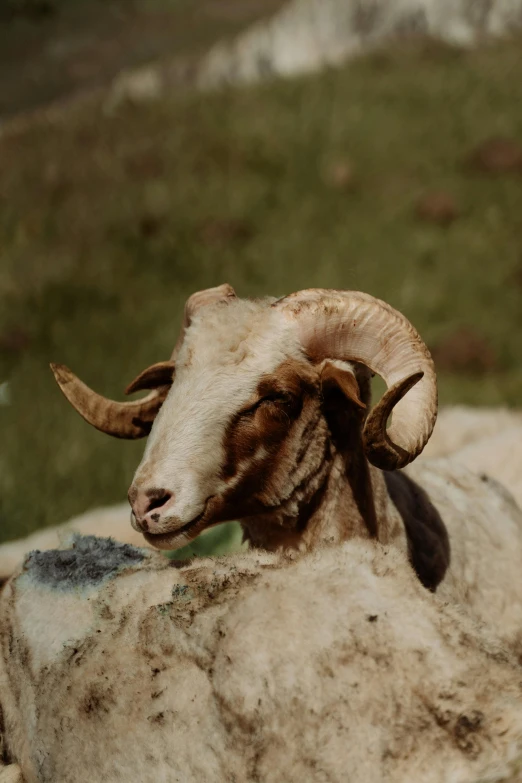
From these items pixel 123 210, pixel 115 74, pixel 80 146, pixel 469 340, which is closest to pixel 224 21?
A: pixel 115 74

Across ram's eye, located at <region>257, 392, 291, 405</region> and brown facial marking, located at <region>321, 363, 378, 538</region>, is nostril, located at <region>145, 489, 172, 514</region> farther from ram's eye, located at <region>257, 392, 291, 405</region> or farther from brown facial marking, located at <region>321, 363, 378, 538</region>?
brown facial marking, located at <region>321, 363, 378, 538</region>

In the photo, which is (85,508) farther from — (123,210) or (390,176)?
(390,176)

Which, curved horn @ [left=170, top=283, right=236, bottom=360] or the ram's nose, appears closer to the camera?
the ram's nose

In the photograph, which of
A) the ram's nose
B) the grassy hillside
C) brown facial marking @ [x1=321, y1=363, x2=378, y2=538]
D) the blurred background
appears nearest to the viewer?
the ram's nose

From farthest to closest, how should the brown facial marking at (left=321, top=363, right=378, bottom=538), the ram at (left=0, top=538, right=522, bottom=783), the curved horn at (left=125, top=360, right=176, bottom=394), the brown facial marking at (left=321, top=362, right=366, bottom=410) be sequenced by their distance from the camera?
the curved horn at (left=125, top=360, right=176, bottom=394) < the brown facial marking at (left=321, top=363, right=378, bottom=538) < the brown facial marking at (left=321, top=362, right=366, bottom=410) < the ram at (left=0, top=538, right=522, bottom=783)

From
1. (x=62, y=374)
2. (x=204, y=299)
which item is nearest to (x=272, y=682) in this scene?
(x=204, y=299)

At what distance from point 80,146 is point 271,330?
63.4ft

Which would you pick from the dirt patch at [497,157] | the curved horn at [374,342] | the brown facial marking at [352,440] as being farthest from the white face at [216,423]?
the dirt patch at [497,157]

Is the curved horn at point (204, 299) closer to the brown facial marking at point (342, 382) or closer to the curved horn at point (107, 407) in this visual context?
the curved horn at point (107, 407)

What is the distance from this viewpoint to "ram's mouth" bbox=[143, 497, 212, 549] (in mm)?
4047

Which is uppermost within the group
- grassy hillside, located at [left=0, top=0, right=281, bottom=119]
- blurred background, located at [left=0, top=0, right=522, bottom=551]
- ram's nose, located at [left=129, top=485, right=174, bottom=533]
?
ram's nose, located at [left=129, top=485, right=174, bottom=533]

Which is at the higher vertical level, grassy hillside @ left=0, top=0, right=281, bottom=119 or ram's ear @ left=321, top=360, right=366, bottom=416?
ram's ear @ left=321, top=360, right=366, bottom=416

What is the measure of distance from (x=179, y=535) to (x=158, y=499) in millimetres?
228

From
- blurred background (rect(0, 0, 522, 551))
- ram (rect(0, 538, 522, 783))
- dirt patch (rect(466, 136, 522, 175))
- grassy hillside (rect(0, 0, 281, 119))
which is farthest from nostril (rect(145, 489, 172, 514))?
dirt patch (rect(466, 136, 522, 175))
